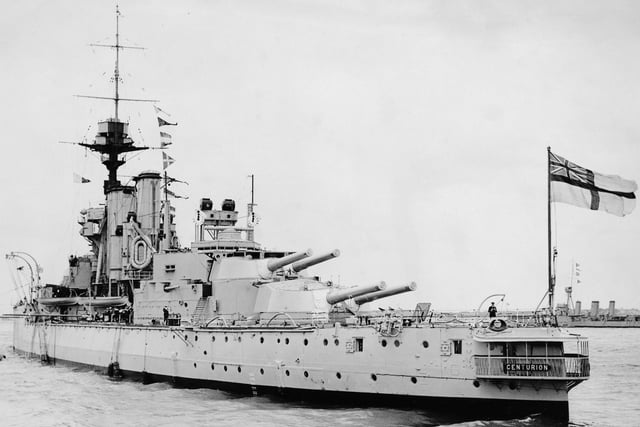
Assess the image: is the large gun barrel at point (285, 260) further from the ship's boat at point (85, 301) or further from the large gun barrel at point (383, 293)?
the ship's boat at point (85, 301)

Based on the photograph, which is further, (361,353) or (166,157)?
(166,157)

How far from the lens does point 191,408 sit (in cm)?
2853

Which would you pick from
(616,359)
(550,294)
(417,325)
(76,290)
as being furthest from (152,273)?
(616,359)

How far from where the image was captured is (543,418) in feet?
78.5

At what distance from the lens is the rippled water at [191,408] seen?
25422 mm

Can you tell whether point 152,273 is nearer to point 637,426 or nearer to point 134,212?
point 134,212

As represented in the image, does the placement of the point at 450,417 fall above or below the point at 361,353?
below

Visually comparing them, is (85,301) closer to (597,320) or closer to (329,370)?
(329,370)

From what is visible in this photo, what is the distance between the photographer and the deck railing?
2345 cm

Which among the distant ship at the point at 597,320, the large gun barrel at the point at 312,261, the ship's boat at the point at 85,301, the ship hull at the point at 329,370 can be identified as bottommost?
the distant ship at the point at 597,320

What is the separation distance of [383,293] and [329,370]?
376 centimetres

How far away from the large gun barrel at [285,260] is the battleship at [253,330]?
10 cm

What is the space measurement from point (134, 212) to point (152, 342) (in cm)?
1053

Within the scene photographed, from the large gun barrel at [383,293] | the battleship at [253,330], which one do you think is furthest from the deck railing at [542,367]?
the large gun barrel at [383,293]
